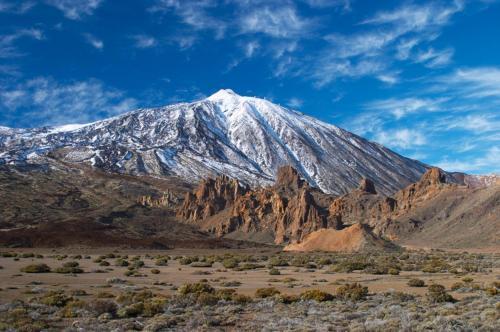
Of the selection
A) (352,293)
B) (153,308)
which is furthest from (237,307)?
(352,293)

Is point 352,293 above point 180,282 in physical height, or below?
above

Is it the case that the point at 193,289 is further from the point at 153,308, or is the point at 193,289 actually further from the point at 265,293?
the point at 153,308

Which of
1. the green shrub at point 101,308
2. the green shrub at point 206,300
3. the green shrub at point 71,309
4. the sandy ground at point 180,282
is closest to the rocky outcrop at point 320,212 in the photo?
the sandy ground at point 180,282

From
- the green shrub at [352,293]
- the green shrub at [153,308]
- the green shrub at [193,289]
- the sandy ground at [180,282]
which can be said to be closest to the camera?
the green shrub at [153,308]

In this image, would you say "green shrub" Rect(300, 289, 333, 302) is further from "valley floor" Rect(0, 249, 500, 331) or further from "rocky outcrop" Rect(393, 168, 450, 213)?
"rocky outcrop" Rect(393, 168, 450, 213)

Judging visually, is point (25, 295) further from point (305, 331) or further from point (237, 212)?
Result: point (237, 212)

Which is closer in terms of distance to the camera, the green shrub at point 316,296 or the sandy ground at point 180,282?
the green shrub at point 316,296

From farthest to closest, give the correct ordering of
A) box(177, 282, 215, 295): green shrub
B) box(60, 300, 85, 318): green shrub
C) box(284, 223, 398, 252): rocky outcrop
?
box(284, 223, 398, 252): rocky outcrop < box(177, 282, 215, 295): green shrub < box(60, 300, 85, 318): green shrub

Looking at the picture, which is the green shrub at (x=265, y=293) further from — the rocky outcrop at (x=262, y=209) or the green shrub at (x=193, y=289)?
the rocky outcrop at (x=262, y=209)

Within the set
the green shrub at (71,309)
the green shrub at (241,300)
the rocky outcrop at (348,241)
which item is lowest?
the green shrub at (71,309)

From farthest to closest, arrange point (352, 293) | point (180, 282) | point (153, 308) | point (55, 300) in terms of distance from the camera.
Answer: point (180, 282) → point (352, 293) → point (55, 300) → point (153, 308)

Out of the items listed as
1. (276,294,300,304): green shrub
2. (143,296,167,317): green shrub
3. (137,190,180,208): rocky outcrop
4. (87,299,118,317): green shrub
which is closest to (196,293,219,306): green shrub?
(143,296,167,317): green shrub

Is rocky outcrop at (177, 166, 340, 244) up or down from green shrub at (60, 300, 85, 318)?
up

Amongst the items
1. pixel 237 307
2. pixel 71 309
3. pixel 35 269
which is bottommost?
pixel 71 309
